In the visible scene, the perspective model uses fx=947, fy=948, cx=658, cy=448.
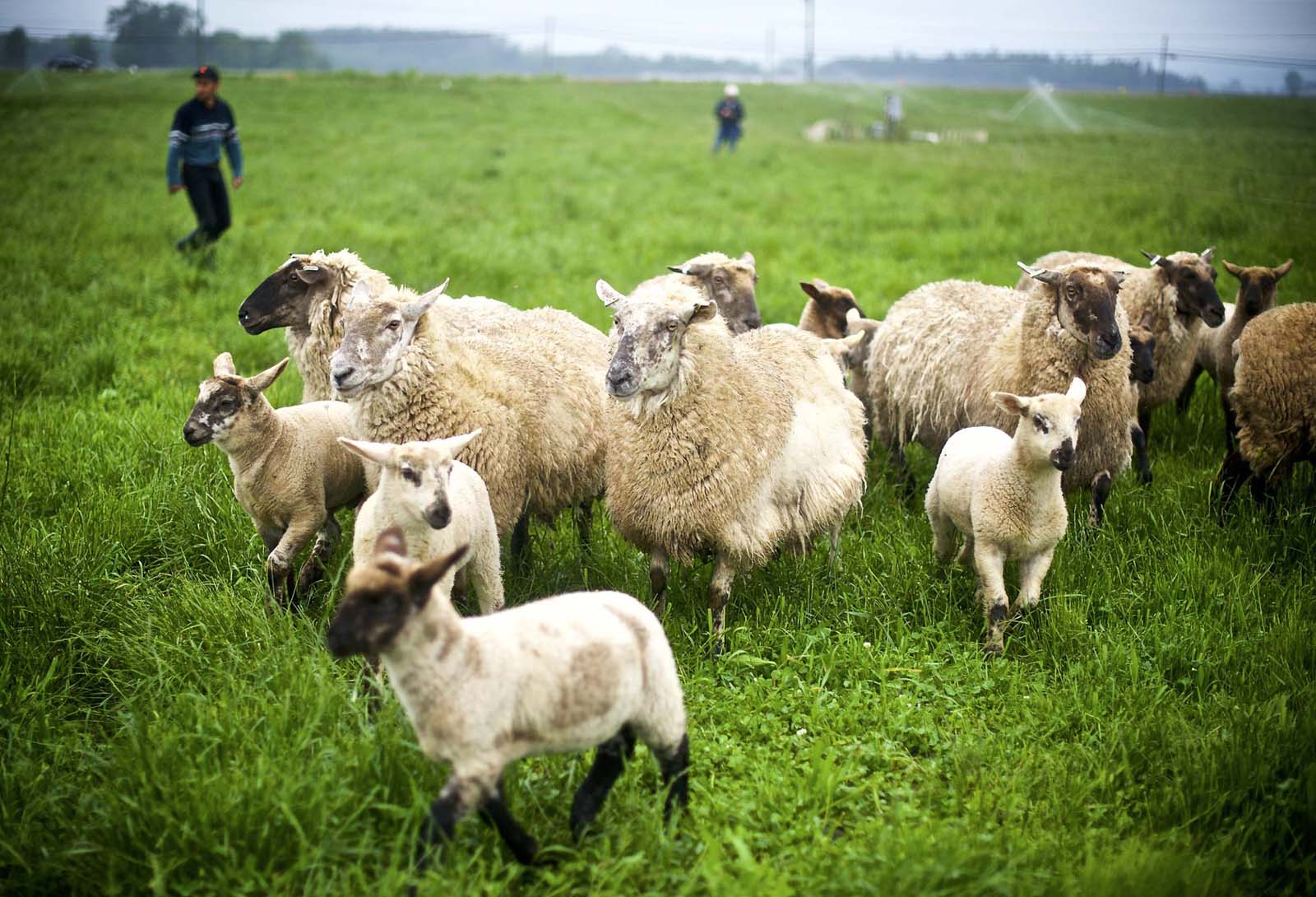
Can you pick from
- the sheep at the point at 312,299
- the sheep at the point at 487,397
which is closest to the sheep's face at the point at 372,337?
the sheep at the point at 487,397

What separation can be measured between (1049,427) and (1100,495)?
1669 millimetres

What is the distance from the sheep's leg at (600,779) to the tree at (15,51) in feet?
102

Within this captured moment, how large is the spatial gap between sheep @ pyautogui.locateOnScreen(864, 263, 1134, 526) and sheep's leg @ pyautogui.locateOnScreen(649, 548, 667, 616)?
7.97 ft

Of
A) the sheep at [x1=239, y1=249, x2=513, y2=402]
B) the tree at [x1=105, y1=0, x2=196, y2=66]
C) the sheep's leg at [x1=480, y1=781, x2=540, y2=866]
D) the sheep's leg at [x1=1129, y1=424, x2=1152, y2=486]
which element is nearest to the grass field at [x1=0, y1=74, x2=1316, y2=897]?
the sheep's leg at [x1=480, y1=781, x2=540, y2=866]

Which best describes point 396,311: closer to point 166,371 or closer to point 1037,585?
point 1037,585

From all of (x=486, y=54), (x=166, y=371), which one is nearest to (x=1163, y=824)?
(x=166, y=371)

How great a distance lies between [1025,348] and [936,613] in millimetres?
1890

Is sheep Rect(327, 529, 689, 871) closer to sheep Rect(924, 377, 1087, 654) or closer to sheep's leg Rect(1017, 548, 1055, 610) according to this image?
sheep Rect(924, 377, 1087, 654)

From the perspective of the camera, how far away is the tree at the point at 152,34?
39.0 m

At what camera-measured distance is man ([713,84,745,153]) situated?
80.2 ft

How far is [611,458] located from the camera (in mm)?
4840

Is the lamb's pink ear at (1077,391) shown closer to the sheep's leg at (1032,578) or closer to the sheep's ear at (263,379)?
the sheep's leg at (1032,578)

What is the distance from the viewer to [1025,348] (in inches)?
227

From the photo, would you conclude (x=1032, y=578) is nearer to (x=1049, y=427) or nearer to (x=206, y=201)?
(x=1049, y=427)
